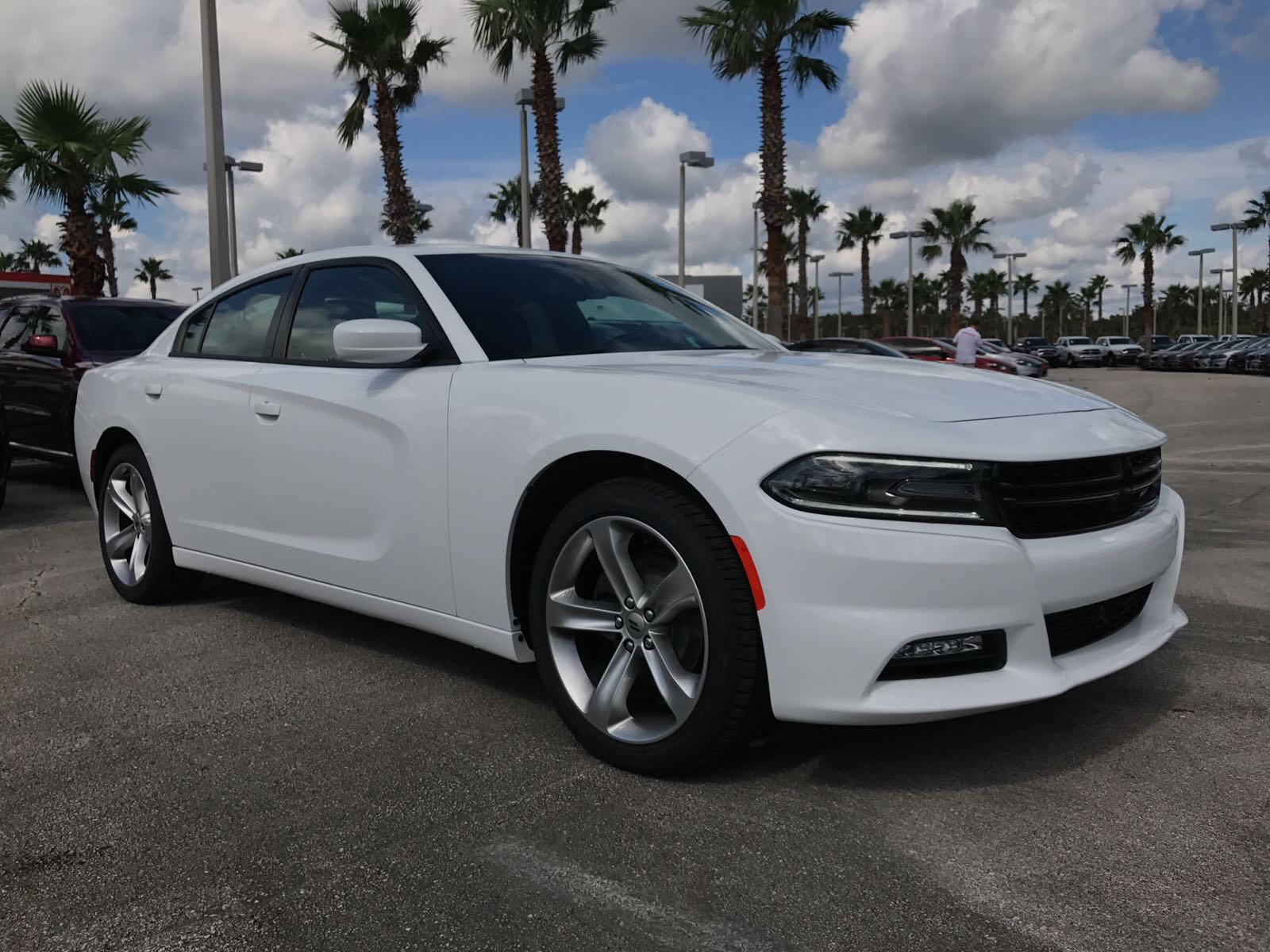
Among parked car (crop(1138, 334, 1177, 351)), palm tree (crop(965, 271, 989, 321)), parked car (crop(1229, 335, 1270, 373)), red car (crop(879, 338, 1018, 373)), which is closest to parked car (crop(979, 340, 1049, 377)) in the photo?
red car (crop(879, 338, 1018, 373))

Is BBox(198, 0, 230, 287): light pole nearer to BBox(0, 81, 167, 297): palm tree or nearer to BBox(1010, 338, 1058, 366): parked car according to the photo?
BBox(0, 81, 167, 297): palm tree

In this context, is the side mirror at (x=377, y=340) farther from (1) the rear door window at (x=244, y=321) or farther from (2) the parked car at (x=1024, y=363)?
(2) the parked car at (x=1024, y=363)

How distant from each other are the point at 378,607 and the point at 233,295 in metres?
1.82

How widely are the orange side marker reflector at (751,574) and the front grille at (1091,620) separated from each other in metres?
0.71

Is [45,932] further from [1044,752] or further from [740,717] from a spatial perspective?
[1044,752]

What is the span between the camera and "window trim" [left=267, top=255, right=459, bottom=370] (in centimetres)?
340

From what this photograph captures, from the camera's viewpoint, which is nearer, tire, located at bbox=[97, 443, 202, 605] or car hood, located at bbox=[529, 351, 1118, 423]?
car hood, located at bbox=[529, 351, 1118, 423]

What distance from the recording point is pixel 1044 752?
2.94 m

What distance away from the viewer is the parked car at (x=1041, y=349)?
5506 cm

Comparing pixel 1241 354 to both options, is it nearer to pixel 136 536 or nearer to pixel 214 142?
pixel 214 142

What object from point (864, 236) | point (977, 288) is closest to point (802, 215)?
point (864, 236)

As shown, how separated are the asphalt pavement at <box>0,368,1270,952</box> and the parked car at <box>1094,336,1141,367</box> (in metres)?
54.7

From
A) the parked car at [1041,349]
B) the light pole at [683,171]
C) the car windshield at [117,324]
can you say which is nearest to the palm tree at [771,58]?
the light pole at [683,171]

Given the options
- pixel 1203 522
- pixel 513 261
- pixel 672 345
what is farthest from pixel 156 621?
pixel 1203 522
